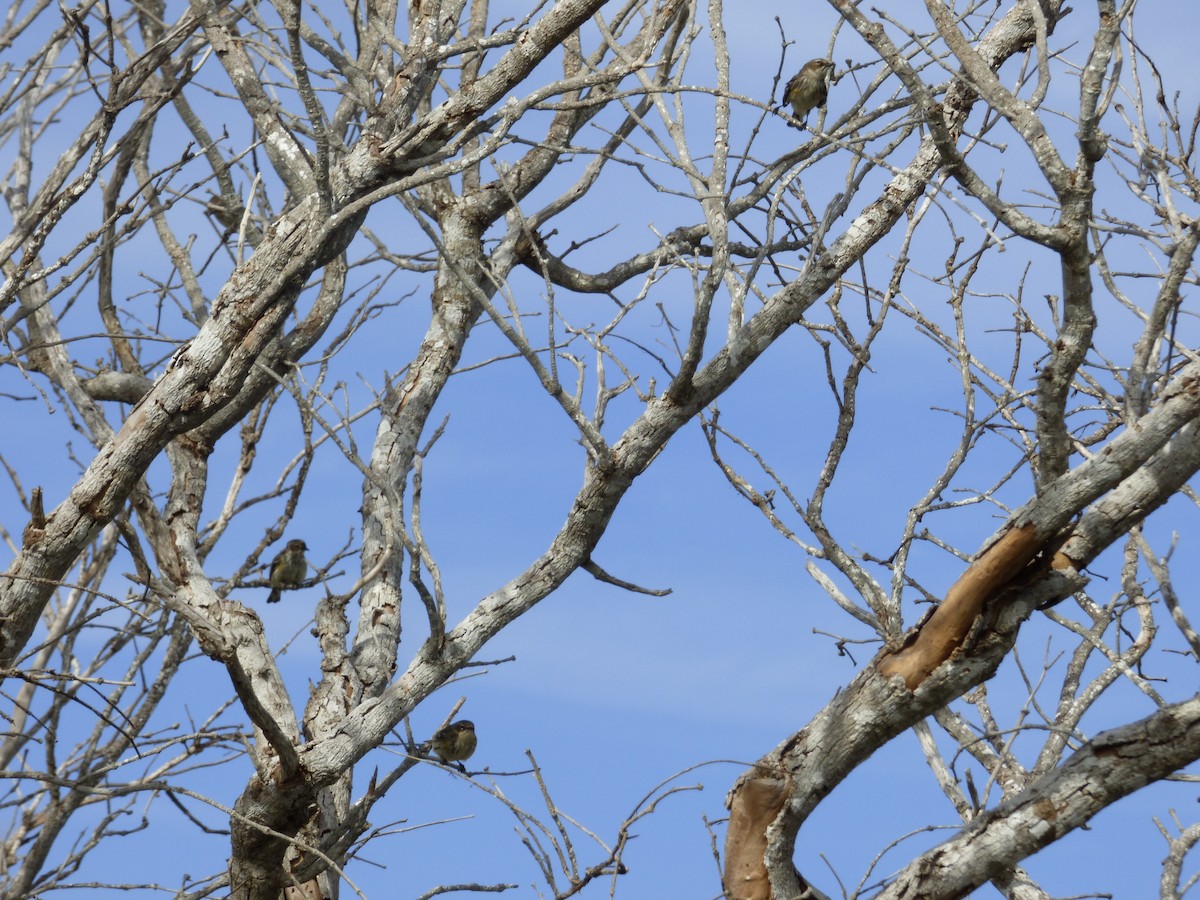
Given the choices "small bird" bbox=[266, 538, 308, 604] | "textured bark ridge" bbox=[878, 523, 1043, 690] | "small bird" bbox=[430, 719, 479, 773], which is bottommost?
"textured bark ridge" bbox=[878, 523, 1043, 690]

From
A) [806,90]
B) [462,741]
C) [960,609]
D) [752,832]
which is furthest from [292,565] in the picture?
[960,609]

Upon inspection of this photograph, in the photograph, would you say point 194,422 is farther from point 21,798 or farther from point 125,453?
point 21,798

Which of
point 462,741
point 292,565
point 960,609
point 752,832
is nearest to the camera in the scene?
point 960,609

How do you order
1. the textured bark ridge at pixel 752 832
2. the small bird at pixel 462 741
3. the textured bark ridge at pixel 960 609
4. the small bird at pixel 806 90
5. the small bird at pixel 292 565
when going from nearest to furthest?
1. the textured bark ridge at pixel 960 609
2. the textured bark ridge at pixel 752 832
3. the small bird at pixel 462 741
4. the small bird at pixel 806 90
5. the small bird at pixel 292 565

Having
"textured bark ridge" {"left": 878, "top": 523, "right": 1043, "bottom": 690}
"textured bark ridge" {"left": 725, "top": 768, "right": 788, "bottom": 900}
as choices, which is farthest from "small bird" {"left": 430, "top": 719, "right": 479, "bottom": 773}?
"textured bark ridge" {"left": 878, "top": 523, "right": 1043, "bottom": 690}

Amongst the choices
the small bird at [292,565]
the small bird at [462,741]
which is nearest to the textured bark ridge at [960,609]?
the small bird at [462,741]

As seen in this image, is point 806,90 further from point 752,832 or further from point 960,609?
point 752,832

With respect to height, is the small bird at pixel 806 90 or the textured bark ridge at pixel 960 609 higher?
the small bird at pixel 806 90

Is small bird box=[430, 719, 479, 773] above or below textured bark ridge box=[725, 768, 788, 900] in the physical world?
above

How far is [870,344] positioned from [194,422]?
8.53 ft

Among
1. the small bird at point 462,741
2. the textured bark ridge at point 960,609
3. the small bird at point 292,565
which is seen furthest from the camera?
the small bird at point 292,565

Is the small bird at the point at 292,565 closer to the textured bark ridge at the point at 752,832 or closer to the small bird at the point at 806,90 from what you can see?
the small bird at the point at 806,90

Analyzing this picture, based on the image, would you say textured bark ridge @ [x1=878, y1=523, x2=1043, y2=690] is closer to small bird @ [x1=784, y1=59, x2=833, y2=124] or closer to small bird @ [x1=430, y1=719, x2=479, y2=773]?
small bird @ [x1=430, y1=719, x2=479, y2=773]

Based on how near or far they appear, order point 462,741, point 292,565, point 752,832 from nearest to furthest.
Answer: point 752,832, point 462,741, point 292,565
